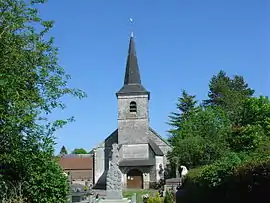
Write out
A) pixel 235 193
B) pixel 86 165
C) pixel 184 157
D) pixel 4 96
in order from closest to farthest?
pixel 4 96 → pixel 235 193 → pixel 184 157 → pixel 86 165

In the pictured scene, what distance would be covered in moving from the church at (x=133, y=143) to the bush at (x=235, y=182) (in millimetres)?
28753

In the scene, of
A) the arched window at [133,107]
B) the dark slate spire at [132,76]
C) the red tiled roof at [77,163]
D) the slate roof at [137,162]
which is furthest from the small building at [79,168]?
the dark slate spire at [132,76]

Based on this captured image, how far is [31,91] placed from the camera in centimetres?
1202

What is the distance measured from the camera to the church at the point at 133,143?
52.1 m

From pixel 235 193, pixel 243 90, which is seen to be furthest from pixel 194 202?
pixel 243 90

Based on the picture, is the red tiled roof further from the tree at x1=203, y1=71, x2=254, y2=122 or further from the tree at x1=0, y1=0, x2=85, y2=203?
the tree at x1=0, y1=0, x2=85, y2=203

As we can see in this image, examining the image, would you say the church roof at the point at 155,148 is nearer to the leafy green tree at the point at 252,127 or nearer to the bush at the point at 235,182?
the leafy green tree at the point at 252,127

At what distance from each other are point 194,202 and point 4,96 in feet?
49.7

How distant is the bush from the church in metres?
28.8

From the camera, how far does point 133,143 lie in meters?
53.6

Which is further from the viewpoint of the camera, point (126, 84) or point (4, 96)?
point (126, 84)

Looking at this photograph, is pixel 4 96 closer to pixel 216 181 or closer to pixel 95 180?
pixel 216 181

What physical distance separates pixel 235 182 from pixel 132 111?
1542 inches

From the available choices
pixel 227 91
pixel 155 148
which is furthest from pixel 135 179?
pixel 227 91
